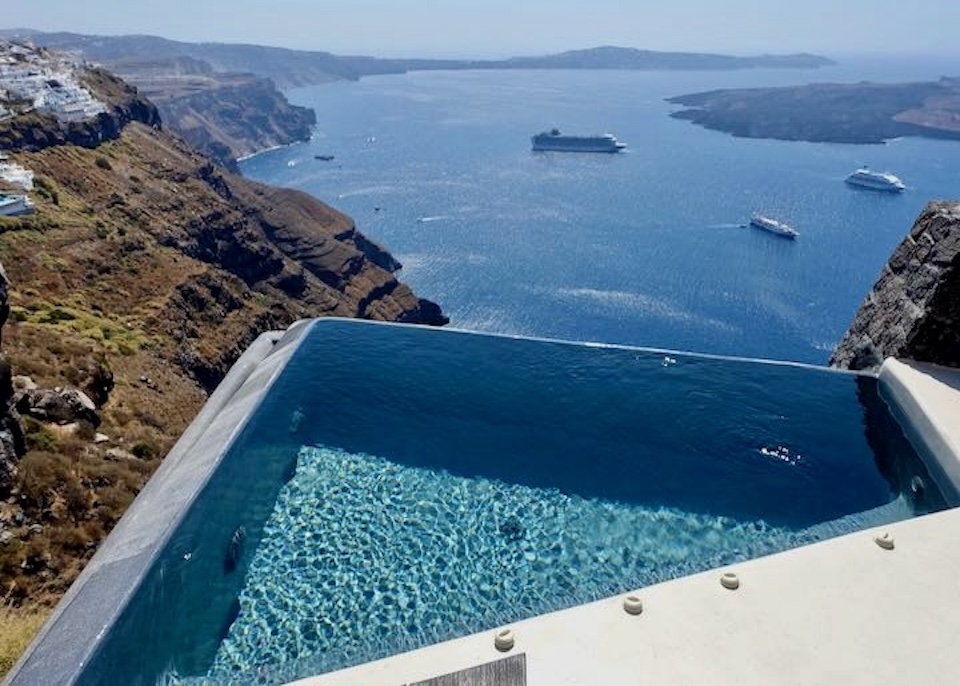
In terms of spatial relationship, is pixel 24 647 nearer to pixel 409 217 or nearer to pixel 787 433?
A: pixel 787 433

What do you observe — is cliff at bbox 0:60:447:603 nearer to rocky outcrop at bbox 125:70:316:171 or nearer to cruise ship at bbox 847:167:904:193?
cruise ship at bbox 847:167:904:193

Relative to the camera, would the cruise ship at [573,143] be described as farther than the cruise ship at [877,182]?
Yes

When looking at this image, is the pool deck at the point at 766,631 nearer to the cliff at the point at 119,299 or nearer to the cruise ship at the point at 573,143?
the cliff at the point at 119,299

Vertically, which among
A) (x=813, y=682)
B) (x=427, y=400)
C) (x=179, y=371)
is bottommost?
(x=179, y=371)

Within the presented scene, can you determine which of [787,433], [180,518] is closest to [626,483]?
[787,433]

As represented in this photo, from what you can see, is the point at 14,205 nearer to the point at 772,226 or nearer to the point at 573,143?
the point at 772,226

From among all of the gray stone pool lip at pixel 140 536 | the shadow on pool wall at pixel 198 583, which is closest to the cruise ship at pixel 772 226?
the gray stone pool lip at pixel 140 536

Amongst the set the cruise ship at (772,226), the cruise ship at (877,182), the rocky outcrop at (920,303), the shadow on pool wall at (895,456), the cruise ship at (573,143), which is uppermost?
the rocky outcrop at (920,303)
